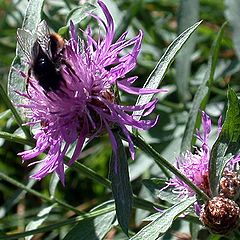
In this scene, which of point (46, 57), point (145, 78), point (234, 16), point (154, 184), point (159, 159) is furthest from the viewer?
point (145, 78)

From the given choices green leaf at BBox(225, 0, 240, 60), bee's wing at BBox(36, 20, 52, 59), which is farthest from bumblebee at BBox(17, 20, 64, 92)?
green leaf at BBox(225, 0, 240, 60)

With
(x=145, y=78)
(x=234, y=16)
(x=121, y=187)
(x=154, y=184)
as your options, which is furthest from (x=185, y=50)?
(x=121, y=187)

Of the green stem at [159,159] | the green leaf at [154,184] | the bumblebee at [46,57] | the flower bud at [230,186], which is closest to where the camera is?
the bumblebee at [46,57]

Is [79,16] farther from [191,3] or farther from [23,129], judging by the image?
[191,3]

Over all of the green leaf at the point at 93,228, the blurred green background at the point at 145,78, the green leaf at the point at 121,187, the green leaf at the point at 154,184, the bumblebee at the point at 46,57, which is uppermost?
the bumblebee at the point at 46,57

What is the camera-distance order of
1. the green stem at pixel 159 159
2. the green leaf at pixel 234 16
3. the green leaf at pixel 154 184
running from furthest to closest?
the green leaf at pixel 234 16 → the green leaf at pixel 154 184 → the green stem at pixel 159 159

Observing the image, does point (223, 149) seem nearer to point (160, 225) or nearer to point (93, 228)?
point (160, 225)

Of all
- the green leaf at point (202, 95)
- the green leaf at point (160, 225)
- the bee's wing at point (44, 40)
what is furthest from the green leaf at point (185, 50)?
the bee's wing at point (44, 40)

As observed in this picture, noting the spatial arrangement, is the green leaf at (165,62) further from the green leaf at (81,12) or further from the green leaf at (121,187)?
the green leaf at (81,12)
